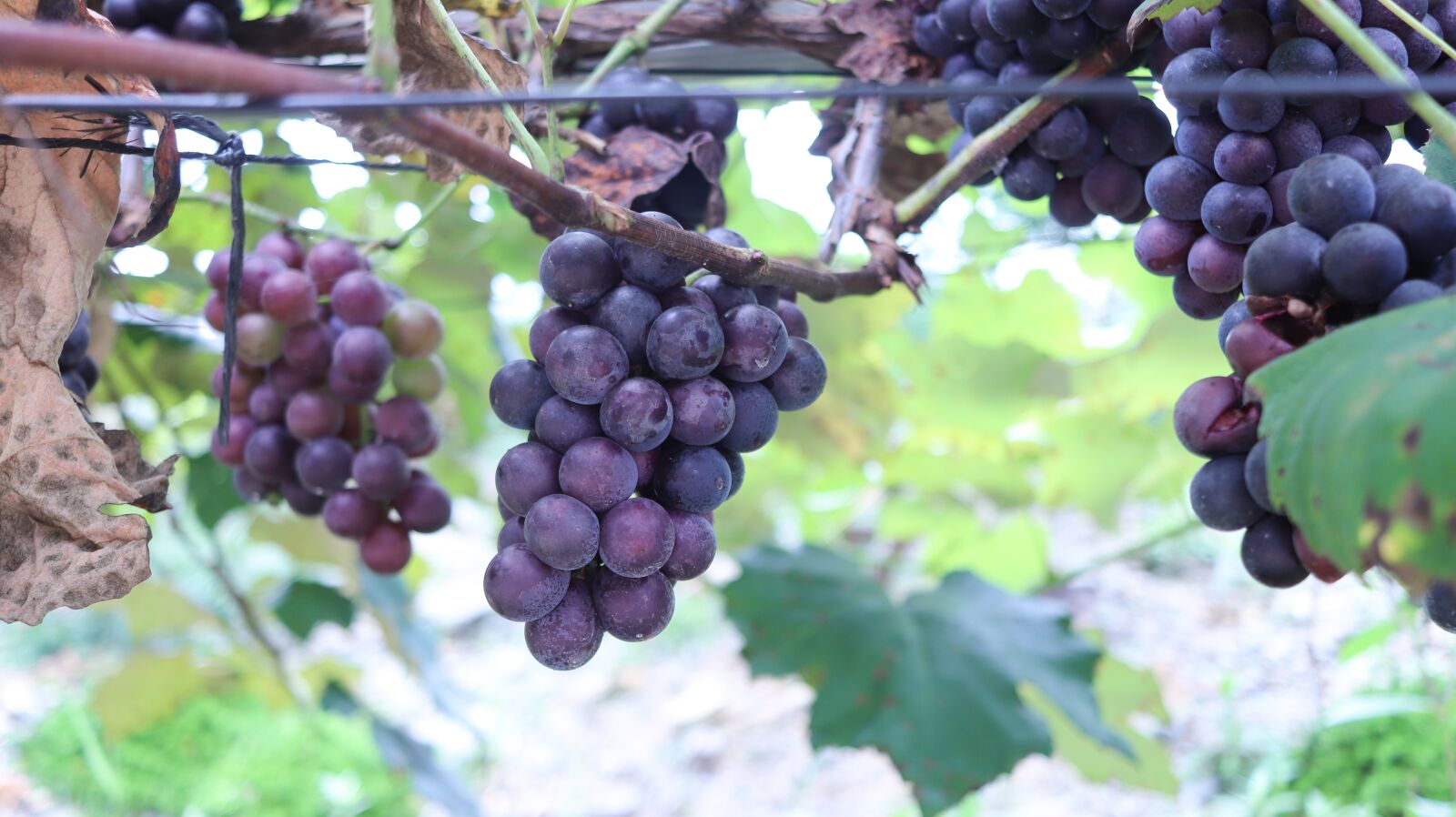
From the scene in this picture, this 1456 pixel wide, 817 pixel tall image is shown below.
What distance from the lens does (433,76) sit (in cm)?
67

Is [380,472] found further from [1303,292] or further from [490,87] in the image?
[1303,292]

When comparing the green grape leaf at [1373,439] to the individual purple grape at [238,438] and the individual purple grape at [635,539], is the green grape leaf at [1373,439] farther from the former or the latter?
the individual purple grape at [238,438]

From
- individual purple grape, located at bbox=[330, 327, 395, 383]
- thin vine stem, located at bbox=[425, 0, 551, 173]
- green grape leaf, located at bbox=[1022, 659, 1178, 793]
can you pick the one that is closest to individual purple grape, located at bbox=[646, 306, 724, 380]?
thin vine stem, located at bbox=[425, 0, 551, 173]

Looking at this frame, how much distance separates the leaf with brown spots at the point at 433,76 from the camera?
633 millimetres

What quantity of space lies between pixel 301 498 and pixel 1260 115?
763 millimetres

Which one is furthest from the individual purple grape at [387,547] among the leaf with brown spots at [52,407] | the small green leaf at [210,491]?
the small green leaf at [210,491]

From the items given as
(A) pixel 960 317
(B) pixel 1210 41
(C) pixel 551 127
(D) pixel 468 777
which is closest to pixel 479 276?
(A) pixel 960 317

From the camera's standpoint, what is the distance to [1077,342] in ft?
4.95

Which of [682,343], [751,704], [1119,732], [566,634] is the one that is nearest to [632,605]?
[566,634]

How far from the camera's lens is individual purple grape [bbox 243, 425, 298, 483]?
32.8 inches

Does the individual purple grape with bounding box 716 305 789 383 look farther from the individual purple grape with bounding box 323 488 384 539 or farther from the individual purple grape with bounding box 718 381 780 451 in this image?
the individual purple grape with bounding box 323 488 384 539

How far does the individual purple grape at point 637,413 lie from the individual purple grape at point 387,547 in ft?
1.27

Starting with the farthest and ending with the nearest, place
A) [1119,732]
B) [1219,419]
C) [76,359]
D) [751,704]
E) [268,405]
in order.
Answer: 1. [751,704]
2. [1119,732]
3. [268,405]
4. [76,359]
5. [1219,419]

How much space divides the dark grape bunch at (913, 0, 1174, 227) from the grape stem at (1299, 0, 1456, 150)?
0.59 feet
